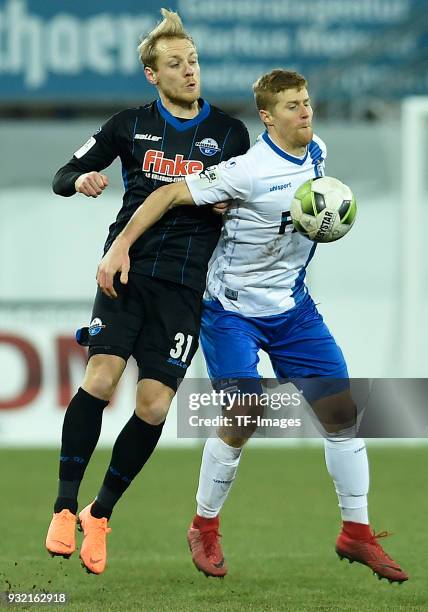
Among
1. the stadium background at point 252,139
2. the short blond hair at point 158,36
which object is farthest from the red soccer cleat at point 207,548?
the stadium background at point 252,139

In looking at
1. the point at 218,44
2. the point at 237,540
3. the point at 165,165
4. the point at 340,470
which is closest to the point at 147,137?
the point at 165,165

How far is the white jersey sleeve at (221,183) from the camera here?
5.93 m

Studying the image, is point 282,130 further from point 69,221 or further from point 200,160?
point 69,221

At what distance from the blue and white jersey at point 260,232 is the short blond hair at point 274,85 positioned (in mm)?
157

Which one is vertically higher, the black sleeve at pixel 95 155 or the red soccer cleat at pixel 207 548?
the black sleeve at pixel 95 155

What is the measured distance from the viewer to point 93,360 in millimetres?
6004

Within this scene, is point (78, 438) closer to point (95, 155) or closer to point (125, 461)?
point (125, 461)

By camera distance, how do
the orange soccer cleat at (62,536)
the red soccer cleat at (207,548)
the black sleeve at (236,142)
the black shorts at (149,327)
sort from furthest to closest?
the red soccer cleat at (207,548), the black sleeve at (236,142), the black shorts at (149,327), the orange soccer cleat at (62,536)

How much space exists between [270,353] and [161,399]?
0.60 m

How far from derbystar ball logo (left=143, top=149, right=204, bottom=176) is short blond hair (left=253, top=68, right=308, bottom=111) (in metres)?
0.41

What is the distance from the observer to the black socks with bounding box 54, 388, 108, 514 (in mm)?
5902
